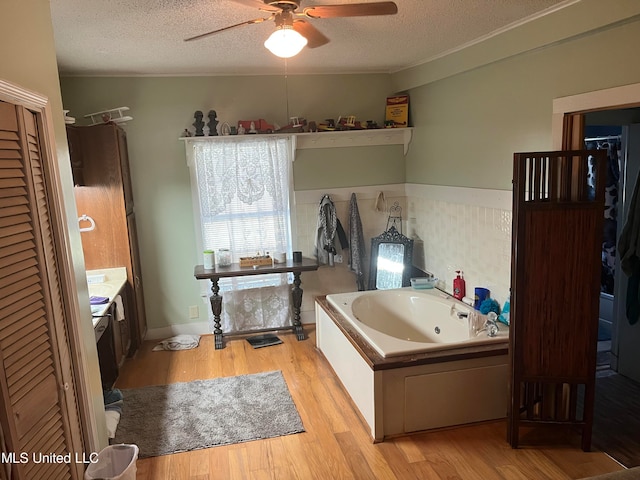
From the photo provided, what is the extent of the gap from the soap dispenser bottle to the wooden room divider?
1.24m

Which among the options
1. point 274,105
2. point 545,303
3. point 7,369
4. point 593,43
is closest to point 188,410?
point 7,369

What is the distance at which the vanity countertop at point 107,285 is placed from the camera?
3.29m

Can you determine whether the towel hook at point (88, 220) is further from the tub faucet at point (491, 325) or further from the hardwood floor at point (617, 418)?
the hardwood floor at point (617, 418)

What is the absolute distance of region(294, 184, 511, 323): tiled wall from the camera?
3520 mm

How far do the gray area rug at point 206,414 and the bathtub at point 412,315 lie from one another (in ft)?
2.51

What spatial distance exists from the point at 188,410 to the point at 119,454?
0.98 metres

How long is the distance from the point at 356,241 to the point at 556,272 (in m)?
2.37

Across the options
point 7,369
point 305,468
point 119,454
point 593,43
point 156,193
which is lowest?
point 305,468

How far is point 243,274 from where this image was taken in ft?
14.5

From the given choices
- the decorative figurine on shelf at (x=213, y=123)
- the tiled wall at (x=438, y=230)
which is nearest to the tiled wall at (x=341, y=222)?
the tiled wall at (x=438, y=230)

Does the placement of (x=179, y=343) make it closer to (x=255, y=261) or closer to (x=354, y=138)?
(x=255, y=261)

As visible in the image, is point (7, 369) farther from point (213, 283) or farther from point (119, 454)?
point (213, 283)

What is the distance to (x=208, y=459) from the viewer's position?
9.29ft

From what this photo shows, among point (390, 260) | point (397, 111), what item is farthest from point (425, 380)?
point (397, 111)
